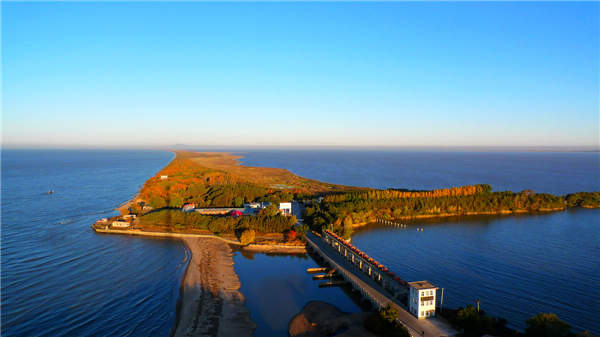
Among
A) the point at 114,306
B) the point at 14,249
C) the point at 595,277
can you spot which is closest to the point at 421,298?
the point at 595,277

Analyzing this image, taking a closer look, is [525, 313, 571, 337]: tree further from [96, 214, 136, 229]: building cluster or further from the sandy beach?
[96, 214, 136, 229]: building cluster

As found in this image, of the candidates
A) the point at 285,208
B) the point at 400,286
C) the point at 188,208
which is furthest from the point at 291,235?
the point at 188,208

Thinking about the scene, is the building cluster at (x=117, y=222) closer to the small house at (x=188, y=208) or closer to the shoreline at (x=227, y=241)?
the shoreline at (x=227, y=241)

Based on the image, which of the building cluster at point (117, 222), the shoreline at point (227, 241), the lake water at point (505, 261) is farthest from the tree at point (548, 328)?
the building cluster at point (117, 222)

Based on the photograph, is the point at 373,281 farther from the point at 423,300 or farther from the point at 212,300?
the point at 212,300

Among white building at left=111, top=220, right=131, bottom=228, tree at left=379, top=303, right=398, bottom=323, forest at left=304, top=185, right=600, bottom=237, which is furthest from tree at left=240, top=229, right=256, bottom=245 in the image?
tree at left=379, top=303, right=398, bottom=323
